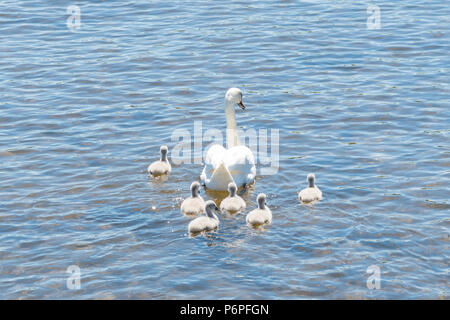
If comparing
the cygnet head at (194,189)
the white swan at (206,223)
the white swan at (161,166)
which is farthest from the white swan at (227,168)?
the white swan at (206,223)

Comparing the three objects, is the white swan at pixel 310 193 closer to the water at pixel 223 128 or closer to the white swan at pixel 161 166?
the water at pixel 223 128

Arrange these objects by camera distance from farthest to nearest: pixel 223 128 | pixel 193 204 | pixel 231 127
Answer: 1. pixel 223 128
2. pixel 231 127
3. pixel 193 204

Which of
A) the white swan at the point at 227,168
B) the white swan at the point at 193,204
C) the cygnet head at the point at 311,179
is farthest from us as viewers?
the white swan at the point at 227,168

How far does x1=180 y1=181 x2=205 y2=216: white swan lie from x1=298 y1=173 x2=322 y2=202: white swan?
79.4 inches

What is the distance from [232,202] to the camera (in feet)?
51.4

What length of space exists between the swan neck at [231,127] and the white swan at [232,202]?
2319 mm

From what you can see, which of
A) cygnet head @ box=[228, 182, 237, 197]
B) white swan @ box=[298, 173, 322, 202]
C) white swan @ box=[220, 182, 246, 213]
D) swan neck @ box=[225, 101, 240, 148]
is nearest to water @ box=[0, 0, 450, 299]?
white swan @ box=[298, 173, 322, 202]

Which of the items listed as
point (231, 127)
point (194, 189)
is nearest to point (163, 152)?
point (231, 127)

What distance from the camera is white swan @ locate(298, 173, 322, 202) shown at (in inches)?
625

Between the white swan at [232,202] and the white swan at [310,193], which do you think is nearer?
the white swan at [232,202]

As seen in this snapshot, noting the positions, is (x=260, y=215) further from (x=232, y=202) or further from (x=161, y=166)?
(x=161, y=166)

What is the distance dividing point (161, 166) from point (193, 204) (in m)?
2.09

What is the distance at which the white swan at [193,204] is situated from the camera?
15578mm
